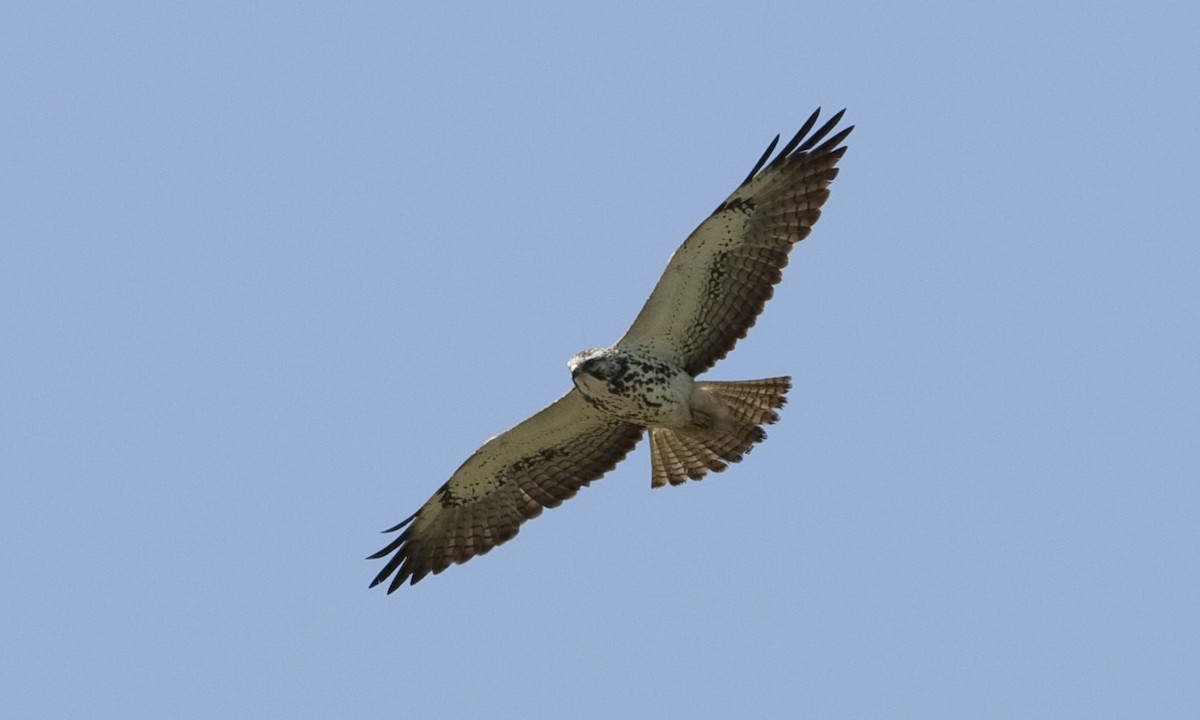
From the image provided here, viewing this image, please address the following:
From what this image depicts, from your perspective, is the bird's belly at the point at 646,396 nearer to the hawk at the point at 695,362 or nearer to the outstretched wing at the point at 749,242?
the hawk at the point at 695,362

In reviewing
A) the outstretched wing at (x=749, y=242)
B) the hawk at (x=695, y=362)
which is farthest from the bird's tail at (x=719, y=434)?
the outstretched wing at (x=749, y=242)

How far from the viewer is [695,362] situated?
1436 cm

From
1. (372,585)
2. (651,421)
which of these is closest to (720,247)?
(651,421)

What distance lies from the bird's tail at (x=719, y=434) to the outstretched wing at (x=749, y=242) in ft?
1.52

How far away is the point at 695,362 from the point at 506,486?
6.23 feet

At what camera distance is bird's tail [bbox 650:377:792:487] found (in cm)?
1430

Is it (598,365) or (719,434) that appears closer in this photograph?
(598,365)

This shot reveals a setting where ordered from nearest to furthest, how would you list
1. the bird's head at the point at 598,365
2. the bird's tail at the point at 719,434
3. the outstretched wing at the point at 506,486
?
the bird's head at the point at 598,365, the bird's tail at the point at 719,434, the outstretched wing at the point at 506,486

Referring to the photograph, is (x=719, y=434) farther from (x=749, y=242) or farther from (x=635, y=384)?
(x=749, y=242)

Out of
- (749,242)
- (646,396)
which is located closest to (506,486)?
(646,396)

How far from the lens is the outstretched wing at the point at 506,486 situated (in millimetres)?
14859

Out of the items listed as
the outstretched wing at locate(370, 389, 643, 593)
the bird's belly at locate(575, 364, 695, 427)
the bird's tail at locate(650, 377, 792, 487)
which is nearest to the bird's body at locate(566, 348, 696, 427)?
the bird's belly at locate(575, 364, 695, 427)

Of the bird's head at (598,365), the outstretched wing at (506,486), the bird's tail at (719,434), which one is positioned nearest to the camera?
the bird's head at (598,365)

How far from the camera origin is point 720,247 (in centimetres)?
1406
